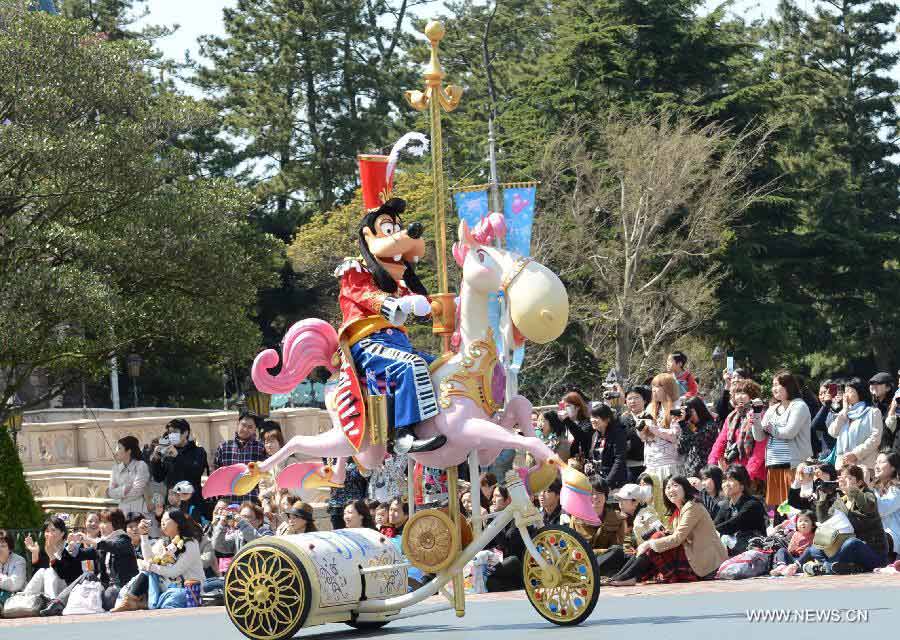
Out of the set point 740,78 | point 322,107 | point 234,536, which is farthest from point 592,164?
point 234,536

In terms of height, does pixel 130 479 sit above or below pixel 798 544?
above

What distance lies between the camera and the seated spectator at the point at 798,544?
12625 millimetres

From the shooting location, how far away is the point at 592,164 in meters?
32.4

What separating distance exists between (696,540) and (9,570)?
6536 mm

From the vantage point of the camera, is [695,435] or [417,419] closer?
[417,419]

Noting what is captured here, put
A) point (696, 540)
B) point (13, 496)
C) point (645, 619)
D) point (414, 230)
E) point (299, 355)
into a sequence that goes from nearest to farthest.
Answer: point (645, 619) → point (414, 230) → point (299, 355) → point (696, 540) → point (13, 496)

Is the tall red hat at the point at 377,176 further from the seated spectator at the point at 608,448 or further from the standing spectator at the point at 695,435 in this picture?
the standing spectator at the point at 695,435

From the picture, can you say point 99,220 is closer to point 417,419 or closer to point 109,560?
point 109,560

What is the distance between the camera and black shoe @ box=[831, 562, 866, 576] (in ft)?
40.3

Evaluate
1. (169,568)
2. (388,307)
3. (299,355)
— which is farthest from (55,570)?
(388,307)

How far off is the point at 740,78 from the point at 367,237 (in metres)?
28.7

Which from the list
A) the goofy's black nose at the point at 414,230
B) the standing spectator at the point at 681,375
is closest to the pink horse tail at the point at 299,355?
the goofy's black nose at the point at 414,230

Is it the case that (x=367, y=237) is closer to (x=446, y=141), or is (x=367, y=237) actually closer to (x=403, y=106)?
(x=446, y=141)

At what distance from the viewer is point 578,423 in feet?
48.9
